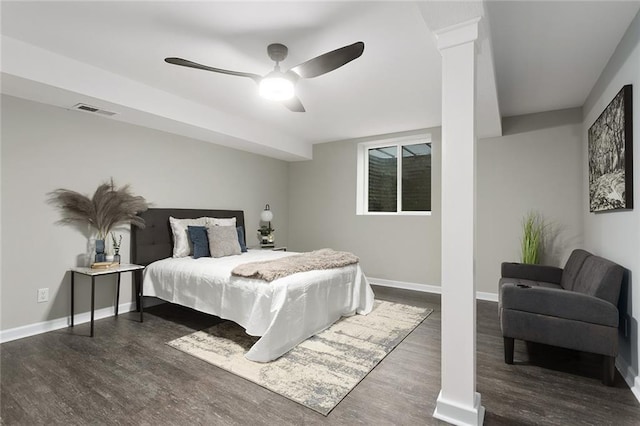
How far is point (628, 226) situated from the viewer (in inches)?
86.1

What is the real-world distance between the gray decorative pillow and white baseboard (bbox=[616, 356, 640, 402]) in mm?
3757

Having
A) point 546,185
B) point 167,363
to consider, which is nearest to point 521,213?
point 546,185

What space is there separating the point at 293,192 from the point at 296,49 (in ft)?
12.3

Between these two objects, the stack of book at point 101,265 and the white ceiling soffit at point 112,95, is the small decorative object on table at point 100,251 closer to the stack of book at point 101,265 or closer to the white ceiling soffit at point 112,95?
the stack of book at point 101,265

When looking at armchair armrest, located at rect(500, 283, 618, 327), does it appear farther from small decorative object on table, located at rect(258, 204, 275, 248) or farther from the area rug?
small decorative object on table, located at rect(258, 204, 275, 248)

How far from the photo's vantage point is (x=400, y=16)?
2.07 m

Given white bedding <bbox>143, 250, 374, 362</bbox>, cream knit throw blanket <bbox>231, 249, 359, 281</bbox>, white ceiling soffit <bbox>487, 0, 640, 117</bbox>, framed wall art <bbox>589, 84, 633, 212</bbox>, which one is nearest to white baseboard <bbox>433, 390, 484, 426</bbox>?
white bedding <bbox>143, 250, 374, 362</bbox>

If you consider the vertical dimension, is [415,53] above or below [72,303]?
above

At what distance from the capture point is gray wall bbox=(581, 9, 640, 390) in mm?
2037

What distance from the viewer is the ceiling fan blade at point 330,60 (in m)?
1.98

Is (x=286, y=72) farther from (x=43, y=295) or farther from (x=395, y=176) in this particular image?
(x=395, y=176)

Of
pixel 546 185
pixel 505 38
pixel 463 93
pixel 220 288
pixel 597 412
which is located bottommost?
pixel 597 412

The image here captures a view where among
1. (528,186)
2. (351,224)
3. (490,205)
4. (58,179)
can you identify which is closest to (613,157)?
(528,186)

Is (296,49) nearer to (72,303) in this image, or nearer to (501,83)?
(501,83)
